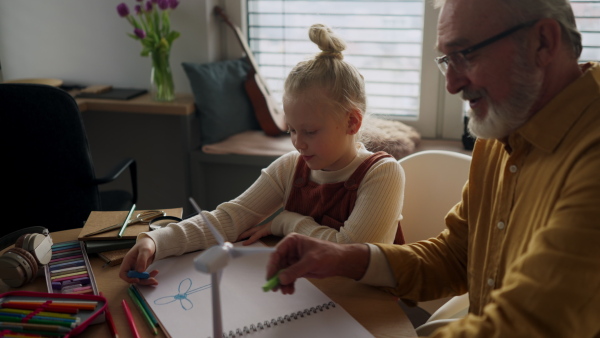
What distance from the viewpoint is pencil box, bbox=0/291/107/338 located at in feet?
3.39

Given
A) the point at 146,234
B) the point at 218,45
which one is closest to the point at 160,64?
the point at 218,45

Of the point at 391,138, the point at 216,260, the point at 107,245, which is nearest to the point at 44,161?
the point at 107,245

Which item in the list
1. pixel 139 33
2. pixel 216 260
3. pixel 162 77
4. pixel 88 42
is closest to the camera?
pixel 216 260

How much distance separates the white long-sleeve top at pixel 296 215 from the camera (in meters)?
1.40

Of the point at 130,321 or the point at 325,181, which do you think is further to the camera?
the point at 325,181

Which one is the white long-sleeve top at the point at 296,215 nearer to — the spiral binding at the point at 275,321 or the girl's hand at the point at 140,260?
the girl's hand at the point at 140,260

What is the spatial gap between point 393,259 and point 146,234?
0.57m

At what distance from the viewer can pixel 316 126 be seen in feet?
4.98

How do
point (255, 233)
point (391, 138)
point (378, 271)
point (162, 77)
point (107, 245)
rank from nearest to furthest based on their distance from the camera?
1. point (378, 271)
2. point (107, 245)
3. point (255, 233)
4. point (391, 138)
5. point (162, 77)

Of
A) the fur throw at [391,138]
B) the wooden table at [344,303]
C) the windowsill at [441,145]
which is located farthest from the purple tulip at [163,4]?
the wooden table at [344,303]

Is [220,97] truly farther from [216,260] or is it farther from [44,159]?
[216,260]

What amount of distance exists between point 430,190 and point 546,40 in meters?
0.72

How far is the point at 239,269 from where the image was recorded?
132cm

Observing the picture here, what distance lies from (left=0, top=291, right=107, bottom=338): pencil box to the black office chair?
118cm
